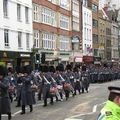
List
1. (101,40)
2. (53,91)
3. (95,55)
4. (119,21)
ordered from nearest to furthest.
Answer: (53,91), (95,55), (101,40), (119,21)

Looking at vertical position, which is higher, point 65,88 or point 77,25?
point 77,25

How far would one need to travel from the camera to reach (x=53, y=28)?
44.2 metres

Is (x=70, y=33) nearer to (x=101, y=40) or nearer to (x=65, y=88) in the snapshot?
(x=101, y=40)

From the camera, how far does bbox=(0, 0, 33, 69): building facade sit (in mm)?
31547

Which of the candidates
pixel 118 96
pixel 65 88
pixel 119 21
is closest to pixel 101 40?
pixel 119 21

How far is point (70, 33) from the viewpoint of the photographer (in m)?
51.1

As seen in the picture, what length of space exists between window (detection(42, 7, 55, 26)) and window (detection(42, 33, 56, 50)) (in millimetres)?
1778

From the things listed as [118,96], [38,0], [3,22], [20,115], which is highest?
[38,0]

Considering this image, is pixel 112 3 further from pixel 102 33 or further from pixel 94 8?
pixel 94 8

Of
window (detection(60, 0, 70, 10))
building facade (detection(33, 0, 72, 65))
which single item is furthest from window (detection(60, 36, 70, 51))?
window (detection(60, 0, 70, 10))

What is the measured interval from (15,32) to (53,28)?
1126 cm

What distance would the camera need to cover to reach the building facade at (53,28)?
39.3 metres

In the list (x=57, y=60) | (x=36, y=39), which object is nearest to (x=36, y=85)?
(x=36, y=39)

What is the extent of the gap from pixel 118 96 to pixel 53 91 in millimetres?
11124
